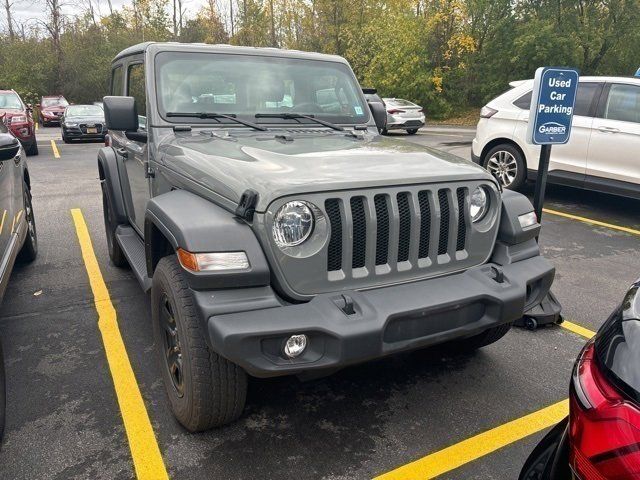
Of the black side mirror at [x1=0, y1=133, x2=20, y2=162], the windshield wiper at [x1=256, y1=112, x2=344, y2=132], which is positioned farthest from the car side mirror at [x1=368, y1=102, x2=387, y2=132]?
the black side mirror at [x1=0, y1=133, x2=20, y2=162]

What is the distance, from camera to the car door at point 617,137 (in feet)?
21.2

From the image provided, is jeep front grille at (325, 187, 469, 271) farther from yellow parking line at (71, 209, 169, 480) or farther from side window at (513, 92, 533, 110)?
side window at (513, 92, 533, 110)

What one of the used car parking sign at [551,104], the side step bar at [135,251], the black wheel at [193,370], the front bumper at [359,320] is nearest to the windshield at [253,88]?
the side step bar at [135,251]

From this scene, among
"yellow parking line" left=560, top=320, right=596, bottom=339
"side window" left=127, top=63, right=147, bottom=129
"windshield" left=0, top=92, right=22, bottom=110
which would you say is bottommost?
"yellow parking line" left=560, top=320, right=596, bottom=339

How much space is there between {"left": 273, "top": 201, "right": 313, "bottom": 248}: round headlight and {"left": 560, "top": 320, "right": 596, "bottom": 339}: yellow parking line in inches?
101

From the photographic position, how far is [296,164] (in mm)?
2557

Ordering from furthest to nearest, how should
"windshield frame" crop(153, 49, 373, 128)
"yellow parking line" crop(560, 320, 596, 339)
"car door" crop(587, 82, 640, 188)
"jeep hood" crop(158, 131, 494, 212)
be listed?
"car door" crop(587, 82, 640, 188), "yellow parking line" crop(560, 320, 596, 339), "windshield frame" crop(153, 49, 373, 128), "jeep hood" crop(158, 131, 494, 212)

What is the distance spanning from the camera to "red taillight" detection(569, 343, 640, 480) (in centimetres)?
108

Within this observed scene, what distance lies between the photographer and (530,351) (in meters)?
3.50

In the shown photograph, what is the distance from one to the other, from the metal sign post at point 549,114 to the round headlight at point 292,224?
2.26 m

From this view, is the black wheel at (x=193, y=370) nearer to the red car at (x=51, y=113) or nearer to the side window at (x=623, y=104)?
the side window at (x=623, y=104)

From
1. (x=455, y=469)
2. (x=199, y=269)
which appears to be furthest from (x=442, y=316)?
(x=199, y=269)

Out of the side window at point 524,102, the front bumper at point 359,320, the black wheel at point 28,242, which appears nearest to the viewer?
the front bumper at point 359,320

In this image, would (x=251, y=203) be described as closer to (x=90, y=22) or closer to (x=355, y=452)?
(x=355, y=452)
